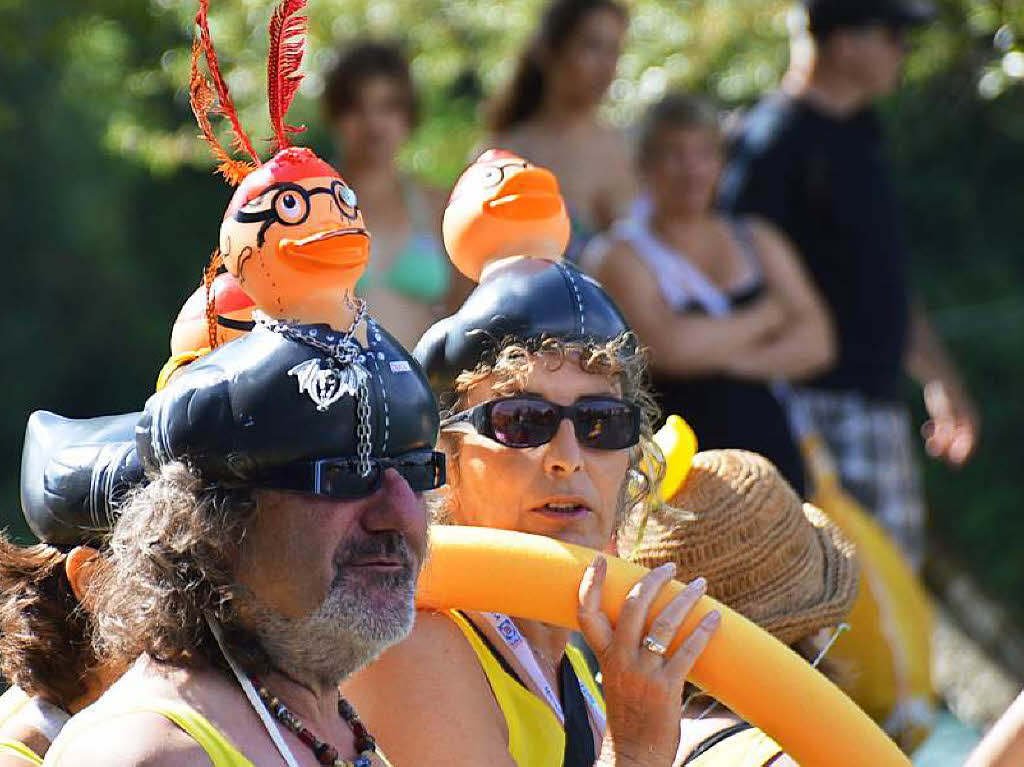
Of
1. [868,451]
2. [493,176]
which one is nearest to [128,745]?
[493,176]

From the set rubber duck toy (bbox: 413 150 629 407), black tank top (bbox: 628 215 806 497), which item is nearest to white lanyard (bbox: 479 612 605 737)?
rubber duck toy (bbox: 413 150 629 407)

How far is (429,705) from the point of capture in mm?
2881

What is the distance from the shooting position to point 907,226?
10297 millimetres

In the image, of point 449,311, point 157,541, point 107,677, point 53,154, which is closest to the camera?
point 157,541

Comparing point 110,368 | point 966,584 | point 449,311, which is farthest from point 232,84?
point 110,368

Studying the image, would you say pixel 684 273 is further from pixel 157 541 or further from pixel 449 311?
pixel 157 541

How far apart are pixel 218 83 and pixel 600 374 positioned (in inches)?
35.0

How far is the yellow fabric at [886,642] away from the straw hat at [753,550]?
265 millimetres

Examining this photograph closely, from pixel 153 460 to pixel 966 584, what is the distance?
23.2ft

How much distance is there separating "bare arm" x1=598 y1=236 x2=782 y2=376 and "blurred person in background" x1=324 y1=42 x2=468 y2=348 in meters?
0.51

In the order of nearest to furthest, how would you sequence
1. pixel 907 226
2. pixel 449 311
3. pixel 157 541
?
1. pixel 157 541
2. pixel 449 311
3. pixel 907 226

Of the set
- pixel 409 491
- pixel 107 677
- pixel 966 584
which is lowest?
pixel 966 584

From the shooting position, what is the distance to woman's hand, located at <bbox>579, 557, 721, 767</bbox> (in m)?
2.59

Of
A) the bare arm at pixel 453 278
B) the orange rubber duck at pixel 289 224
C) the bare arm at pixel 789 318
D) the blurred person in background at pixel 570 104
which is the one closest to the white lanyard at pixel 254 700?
the orange rubber duck at pixel 289 224
